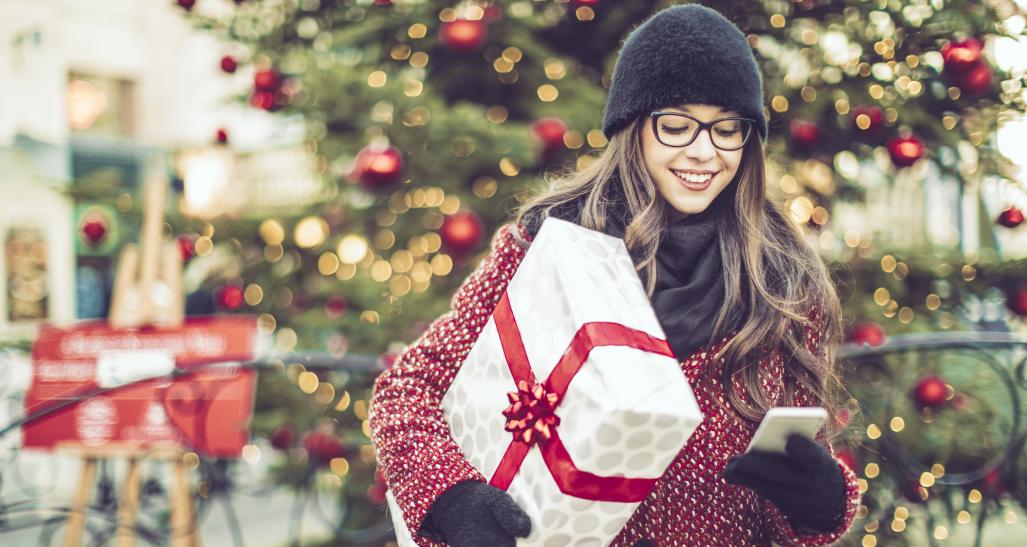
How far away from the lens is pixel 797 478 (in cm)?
136

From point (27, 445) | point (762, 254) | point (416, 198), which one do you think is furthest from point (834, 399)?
point (27, 445)

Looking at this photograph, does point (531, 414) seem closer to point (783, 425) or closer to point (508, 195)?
point (783, 425)

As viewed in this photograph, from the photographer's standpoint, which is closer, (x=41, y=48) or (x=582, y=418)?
(x=582, y=418)

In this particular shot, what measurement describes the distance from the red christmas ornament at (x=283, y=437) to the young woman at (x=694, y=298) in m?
1.86

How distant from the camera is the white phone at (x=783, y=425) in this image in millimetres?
1212

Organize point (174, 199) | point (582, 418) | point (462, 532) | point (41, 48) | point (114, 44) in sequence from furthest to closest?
point (114, 44) < point (41, 48) < point (174, 199) < point (462, 532) < point (582, 418)

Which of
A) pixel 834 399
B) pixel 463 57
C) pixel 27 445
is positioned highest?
pixel 463 57

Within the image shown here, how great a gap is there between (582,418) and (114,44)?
33.8 ft

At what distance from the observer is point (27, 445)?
11.5 ft

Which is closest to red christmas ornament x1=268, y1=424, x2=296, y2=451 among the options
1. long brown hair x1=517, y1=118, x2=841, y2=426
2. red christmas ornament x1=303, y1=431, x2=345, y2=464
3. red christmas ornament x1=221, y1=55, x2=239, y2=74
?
red christmas ornament x1=303, y1=431, x2=345, y2=464

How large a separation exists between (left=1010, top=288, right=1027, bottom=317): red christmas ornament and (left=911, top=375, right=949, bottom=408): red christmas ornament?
16.1 inches

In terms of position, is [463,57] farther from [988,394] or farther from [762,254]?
[988,394]

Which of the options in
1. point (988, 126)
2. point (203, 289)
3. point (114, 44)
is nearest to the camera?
point (988, 126)

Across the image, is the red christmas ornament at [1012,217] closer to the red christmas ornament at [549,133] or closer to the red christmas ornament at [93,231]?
the red christmas ornament at [549,133]
